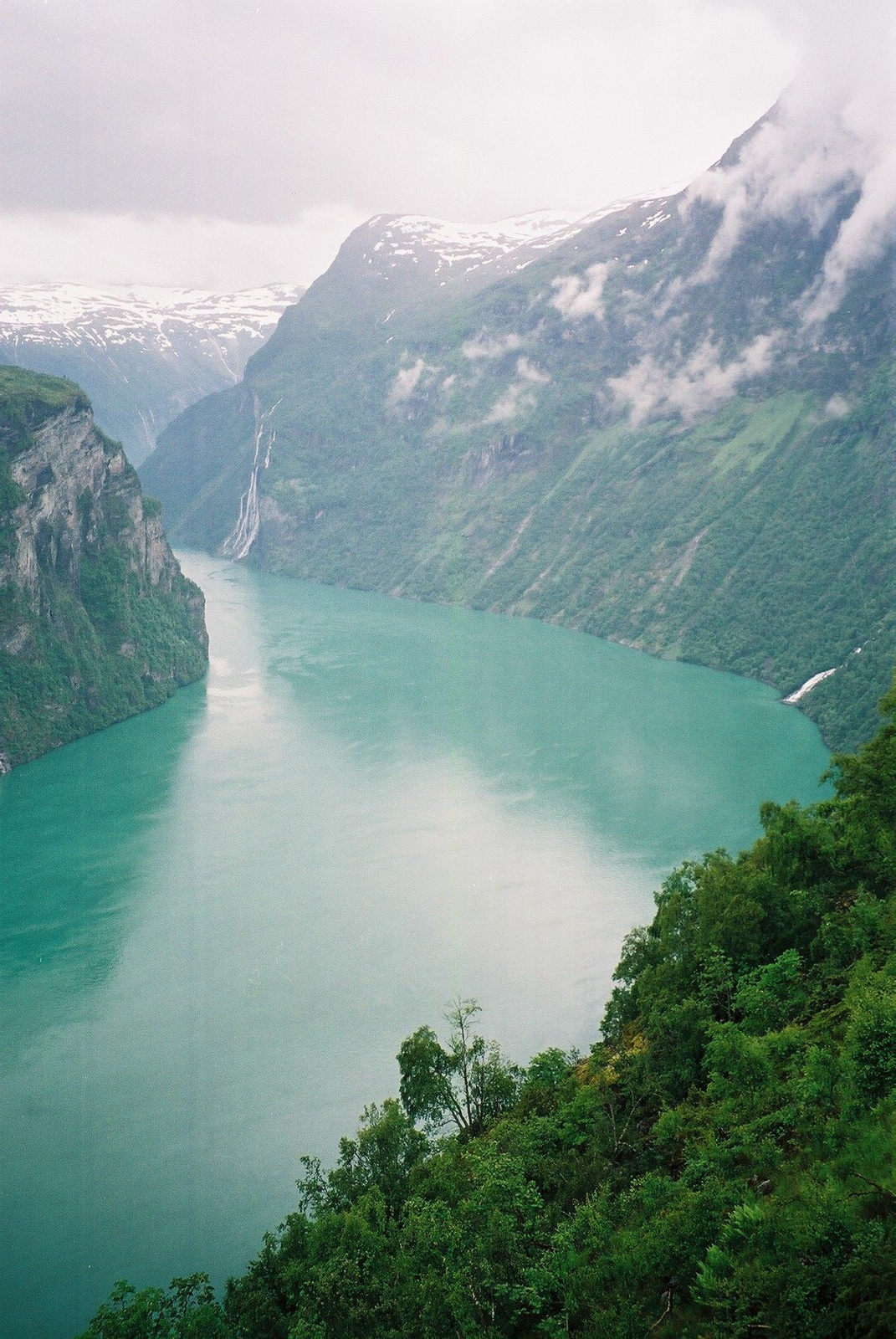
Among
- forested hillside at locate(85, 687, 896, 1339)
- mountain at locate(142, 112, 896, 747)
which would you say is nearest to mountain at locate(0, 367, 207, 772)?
mountain at locate(142, 112, 896, 747)

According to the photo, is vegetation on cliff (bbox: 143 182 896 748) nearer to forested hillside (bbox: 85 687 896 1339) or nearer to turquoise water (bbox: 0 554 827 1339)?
turquoise water (bbox: 0 554 827 1339)

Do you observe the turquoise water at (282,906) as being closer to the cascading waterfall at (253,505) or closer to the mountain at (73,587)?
the mountain at (73,587)

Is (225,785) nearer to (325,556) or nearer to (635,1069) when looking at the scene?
(635,1069)

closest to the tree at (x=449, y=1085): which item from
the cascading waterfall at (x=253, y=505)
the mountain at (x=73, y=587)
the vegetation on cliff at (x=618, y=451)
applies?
the mountain at (x=73, y=587)

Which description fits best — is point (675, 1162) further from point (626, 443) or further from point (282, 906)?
point (626, 443)

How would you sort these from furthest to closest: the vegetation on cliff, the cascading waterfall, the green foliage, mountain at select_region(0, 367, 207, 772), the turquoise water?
the cascading waterfall
the vegetation on cliff
mountain at select_region(0, 367, 207, 772)
the turquoise water
the green foliage

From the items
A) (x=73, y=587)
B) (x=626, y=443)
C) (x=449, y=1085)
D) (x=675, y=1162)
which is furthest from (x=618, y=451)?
(x=675, y=1162)
